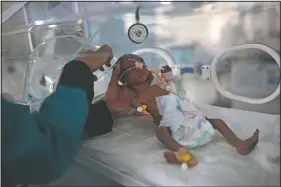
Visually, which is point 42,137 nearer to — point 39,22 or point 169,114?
point 169,114

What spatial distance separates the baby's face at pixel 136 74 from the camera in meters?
0.86

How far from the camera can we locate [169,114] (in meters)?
0.83

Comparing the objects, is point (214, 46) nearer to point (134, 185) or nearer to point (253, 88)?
point (253, 88)

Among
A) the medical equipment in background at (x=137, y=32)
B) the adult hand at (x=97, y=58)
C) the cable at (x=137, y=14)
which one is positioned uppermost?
the cable at (x=137, y=14)

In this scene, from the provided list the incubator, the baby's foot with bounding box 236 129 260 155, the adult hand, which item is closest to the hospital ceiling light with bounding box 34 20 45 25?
the incubator

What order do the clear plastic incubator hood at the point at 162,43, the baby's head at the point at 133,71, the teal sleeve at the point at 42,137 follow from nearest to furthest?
the teal sleeve at the point at 42,137
the clear plastic incubator hood at the point at 162,43
the baby's head at the point at 133,71

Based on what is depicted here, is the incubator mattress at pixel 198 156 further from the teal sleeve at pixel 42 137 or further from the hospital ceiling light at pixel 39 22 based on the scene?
the hospital ceiling light at pixel 39 22

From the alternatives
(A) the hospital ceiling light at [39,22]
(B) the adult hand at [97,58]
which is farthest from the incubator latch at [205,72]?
(A) the hospital ceiling light at [39,22]

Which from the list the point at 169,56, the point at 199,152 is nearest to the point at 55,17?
the point at 169,56

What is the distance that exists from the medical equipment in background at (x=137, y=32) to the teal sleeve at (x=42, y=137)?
13.2 inches

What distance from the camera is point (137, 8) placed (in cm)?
88

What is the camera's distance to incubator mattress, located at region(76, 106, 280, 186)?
599mm

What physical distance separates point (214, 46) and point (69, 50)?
0.39m

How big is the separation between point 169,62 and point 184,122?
0.59 feet
